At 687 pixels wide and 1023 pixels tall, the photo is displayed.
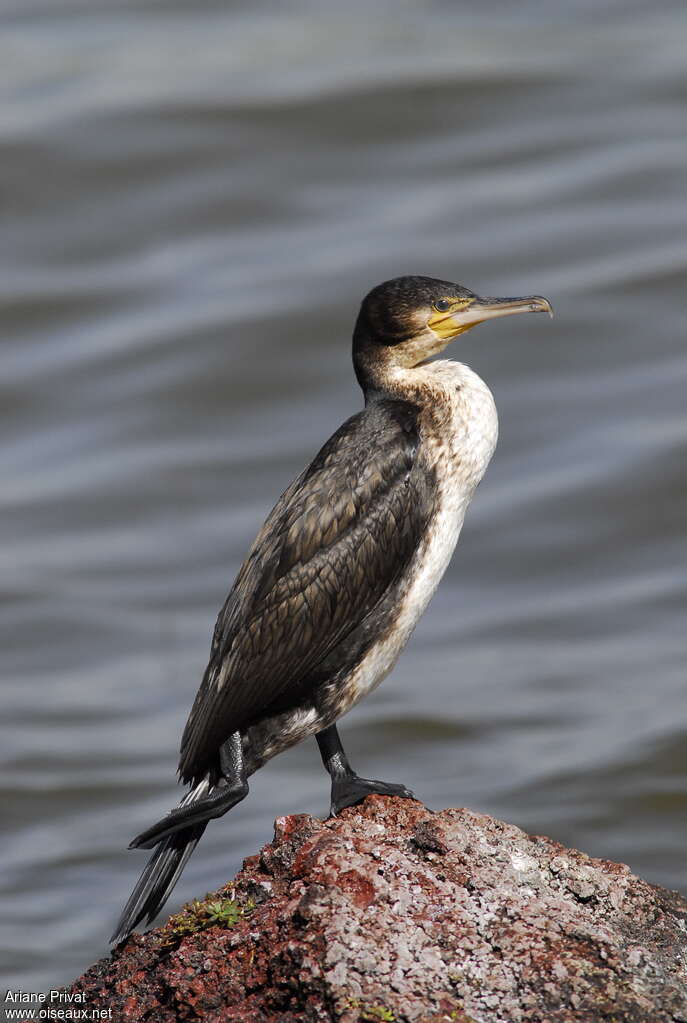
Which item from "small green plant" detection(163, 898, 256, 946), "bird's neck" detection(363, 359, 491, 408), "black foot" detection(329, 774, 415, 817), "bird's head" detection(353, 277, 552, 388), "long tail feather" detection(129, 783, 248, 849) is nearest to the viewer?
"small green plant" detection(163, 898, 256, 946)

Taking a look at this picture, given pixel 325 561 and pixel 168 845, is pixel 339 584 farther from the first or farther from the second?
pixel 168 845

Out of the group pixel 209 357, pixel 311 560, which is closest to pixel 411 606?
pixel 311 560

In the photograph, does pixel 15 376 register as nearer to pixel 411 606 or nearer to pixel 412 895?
pixel 411 606

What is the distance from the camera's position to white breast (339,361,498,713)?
5.42 metres

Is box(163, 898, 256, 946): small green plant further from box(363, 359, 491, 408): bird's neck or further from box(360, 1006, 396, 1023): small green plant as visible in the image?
box(363, 359, 491, 408): bird's neck

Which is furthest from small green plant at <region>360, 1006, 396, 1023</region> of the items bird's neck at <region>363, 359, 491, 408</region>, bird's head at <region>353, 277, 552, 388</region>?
bird's head at <region>353, 277, 552, 388</region>

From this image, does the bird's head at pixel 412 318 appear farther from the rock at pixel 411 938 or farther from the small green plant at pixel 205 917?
the small green plant at pixel 205 917

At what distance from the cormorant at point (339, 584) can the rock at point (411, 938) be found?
628 millimetres

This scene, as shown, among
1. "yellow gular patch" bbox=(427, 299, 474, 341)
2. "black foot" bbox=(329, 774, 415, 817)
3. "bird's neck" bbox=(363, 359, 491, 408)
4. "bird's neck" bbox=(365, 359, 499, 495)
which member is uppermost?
"yellow gular patch" bbox=(427, 299, 474, 341)

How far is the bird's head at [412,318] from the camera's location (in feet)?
18.4

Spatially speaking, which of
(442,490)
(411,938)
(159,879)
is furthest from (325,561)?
(411,938)

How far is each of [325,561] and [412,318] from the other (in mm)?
917

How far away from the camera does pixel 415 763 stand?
10164 millimetres

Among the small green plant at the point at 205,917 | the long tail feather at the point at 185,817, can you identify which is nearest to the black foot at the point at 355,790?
the long tail feather at the point at 185,817
